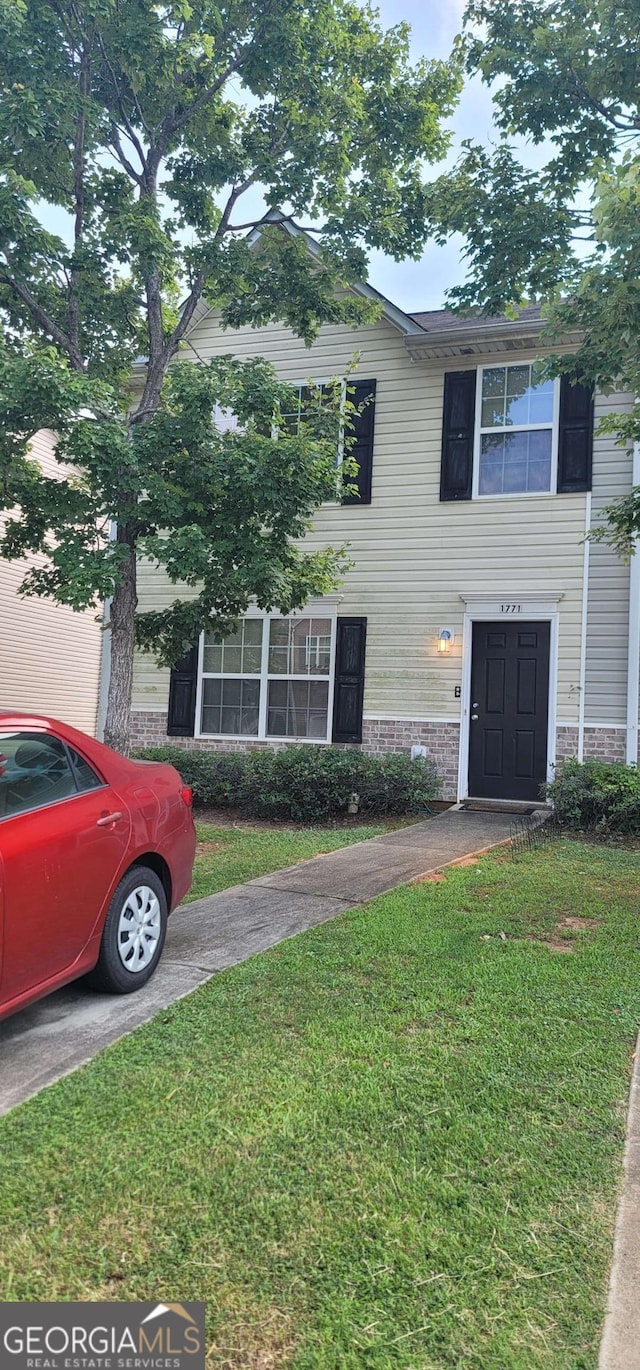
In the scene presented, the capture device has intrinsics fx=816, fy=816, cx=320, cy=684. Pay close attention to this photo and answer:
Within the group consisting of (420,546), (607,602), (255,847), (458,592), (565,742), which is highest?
(420,546)

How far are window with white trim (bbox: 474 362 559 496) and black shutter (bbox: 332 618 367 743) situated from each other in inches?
91.4

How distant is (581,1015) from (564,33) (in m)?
Result: 6.65

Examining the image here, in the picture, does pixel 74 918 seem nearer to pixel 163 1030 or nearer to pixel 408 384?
pixel 163 1030

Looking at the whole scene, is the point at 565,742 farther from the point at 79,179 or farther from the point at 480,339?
the point at 79,179

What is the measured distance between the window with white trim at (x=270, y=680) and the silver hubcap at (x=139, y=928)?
266 inches

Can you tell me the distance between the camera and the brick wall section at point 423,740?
996 centimetres

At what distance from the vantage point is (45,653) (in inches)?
569

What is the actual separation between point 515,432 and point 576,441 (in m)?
0.78

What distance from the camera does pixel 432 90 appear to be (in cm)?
746

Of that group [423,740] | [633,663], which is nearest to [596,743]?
[633,663]

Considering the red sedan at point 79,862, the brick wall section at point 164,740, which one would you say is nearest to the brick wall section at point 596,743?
the brick wall section at point 164,740

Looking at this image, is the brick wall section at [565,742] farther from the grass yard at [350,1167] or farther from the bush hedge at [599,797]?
the grass yard at [350,1167]

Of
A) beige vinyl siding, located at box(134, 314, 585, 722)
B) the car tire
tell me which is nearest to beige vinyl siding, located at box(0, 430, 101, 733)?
beige vinyl siding, located at box(134, 314, 585, 722)

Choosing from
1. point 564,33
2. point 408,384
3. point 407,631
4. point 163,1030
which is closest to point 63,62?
point 564,33
